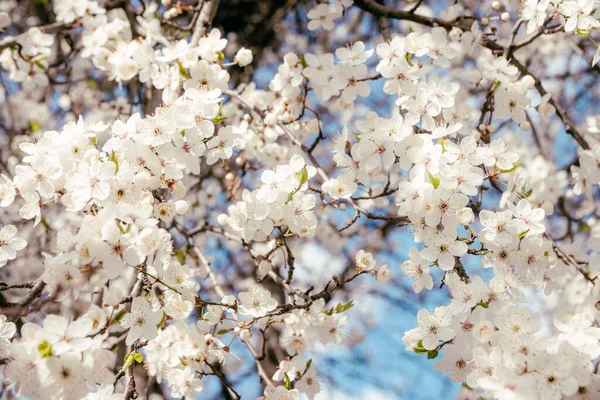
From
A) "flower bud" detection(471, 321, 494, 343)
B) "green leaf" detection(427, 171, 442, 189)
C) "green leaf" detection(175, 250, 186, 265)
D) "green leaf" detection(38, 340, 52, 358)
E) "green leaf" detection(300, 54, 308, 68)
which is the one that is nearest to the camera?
"green leaf" detection(38, 340, 52, 358)

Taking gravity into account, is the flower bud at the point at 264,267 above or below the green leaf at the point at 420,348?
below

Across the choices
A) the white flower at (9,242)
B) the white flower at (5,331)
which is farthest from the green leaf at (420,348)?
the white flower at (9,242)

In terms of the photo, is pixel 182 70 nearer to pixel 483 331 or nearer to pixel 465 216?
pixel 465 216

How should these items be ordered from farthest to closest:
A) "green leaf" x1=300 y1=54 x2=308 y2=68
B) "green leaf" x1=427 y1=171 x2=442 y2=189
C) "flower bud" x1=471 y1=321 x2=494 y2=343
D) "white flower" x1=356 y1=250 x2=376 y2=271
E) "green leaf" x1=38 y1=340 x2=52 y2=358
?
"green leaf" x1=300 y1=54 x2=308 y2=68
"white flower" x1=356 y1=250 x2=376 y2=271
"green leaf" x1=427 y1=171 x2=442 y2=189
"flower bud" x1=471 y1=321 x2=494 y2=343
"green leaf" x1=38 y1=340 x2=52 y2=358

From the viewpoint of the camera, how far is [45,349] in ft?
3.91

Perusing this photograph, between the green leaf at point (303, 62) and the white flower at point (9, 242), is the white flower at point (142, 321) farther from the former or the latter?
the green leaf at point (303, 62)

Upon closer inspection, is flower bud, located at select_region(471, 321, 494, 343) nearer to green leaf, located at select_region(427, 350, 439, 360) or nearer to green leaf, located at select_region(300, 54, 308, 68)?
green leaf, located at select_region(427, 350, 439, 360)

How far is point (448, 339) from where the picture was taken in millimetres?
1513

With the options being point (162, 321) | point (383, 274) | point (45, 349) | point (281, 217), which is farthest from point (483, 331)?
point (45, 349)

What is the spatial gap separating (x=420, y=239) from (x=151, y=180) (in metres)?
0.88

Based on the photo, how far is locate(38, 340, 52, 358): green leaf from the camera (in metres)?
1.19

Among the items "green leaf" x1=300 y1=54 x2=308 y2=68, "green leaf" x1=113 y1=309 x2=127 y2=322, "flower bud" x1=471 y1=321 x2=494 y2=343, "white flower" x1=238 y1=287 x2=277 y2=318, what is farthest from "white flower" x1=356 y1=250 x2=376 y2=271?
"green leaf" x1=300 y1=54 x2=308 y2=68

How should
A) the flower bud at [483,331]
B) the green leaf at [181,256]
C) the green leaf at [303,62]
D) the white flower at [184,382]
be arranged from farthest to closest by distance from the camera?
the green leaf at [181,256] < the green leaf at [303,62] < the white flower at [184,382] < the flower bud at [483,331]

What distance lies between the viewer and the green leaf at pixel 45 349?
119cm
